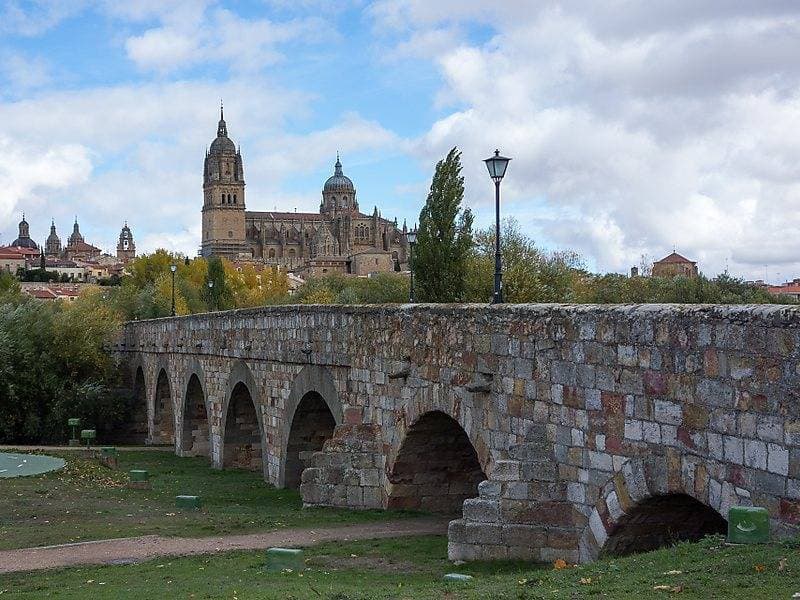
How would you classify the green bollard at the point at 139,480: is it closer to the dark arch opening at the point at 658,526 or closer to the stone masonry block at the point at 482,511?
the stone masonry block at the point at 482,511

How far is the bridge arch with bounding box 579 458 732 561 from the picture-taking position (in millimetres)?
9445

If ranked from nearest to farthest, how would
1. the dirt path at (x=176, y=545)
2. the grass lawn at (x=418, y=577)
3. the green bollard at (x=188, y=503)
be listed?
1. the grass lawn at (x=418, y=577)
2. the dirt path at (x=176, y=545)
3. the green bollard at (x=188, y=503)

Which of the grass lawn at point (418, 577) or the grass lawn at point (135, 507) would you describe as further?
the grass lawn at point (135, 507)

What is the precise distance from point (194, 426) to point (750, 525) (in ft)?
88.3

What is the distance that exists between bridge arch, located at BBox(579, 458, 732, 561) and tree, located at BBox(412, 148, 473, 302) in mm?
21473

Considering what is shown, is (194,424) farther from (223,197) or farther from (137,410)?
(223,197)

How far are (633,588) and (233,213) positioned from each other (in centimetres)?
17859

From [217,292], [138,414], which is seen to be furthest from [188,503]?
[217,292]

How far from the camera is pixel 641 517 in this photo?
9828 mm

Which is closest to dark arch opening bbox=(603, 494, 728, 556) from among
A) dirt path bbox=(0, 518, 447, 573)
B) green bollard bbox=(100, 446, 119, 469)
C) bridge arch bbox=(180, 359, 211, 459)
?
dirt path bbox=(0, 518, 447, 573)

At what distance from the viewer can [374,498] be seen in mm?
16094

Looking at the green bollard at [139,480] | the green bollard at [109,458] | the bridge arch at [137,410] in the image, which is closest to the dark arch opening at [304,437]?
the green bollard at [139,480]

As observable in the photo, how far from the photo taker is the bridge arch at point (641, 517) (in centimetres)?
945

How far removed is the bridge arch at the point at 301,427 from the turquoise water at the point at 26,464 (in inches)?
218
